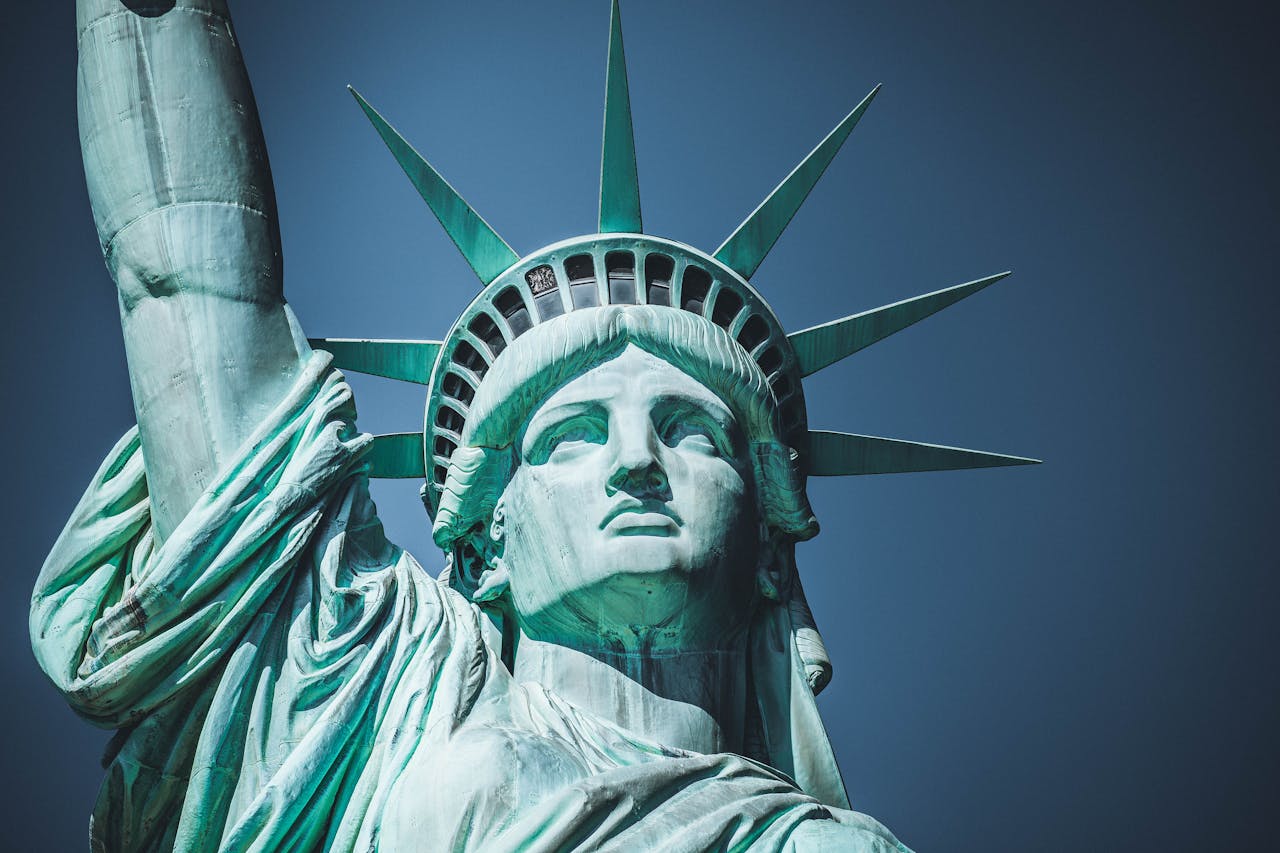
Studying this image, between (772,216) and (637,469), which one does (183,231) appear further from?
(772,216)

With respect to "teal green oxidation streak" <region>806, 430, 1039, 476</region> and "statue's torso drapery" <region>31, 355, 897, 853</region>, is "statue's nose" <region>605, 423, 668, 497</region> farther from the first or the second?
"teal green oxidation streak" <region>806, 430, 1039, 476</region>

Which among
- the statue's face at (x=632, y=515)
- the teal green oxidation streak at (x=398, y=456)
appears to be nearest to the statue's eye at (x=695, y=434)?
the statue's face at (x=632, y=515)

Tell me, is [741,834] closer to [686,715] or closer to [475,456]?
[686,715]

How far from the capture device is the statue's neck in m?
9.34

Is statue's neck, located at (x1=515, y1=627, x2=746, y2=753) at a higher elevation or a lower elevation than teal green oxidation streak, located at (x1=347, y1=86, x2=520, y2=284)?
lower

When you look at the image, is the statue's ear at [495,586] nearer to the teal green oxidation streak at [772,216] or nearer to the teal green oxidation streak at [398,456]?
the teal green oxidation streak at [398,456]

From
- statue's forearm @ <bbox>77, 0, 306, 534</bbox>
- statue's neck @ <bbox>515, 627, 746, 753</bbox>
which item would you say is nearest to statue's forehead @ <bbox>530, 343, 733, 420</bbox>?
statue's neck @ <bbox>515, 627, 746, 753</bbox>

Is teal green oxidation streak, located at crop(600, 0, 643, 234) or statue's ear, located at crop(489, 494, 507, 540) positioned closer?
statue's ear, located at crop(489, 494, 507, 540)

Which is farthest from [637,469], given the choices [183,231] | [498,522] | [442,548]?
[183,231]

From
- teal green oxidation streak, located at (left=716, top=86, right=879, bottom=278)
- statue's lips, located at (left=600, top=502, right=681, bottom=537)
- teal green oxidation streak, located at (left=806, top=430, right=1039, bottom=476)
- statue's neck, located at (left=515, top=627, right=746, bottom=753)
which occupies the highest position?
teal green oxidation streak, located at (left=716, top=86, right=879, bottom=278)

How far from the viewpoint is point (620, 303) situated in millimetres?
10406

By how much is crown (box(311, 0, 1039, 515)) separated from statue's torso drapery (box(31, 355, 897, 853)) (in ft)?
4.17

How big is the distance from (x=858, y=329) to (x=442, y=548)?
2839 mm

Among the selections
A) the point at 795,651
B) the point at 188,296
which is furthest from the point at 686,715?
the point at 188,296
